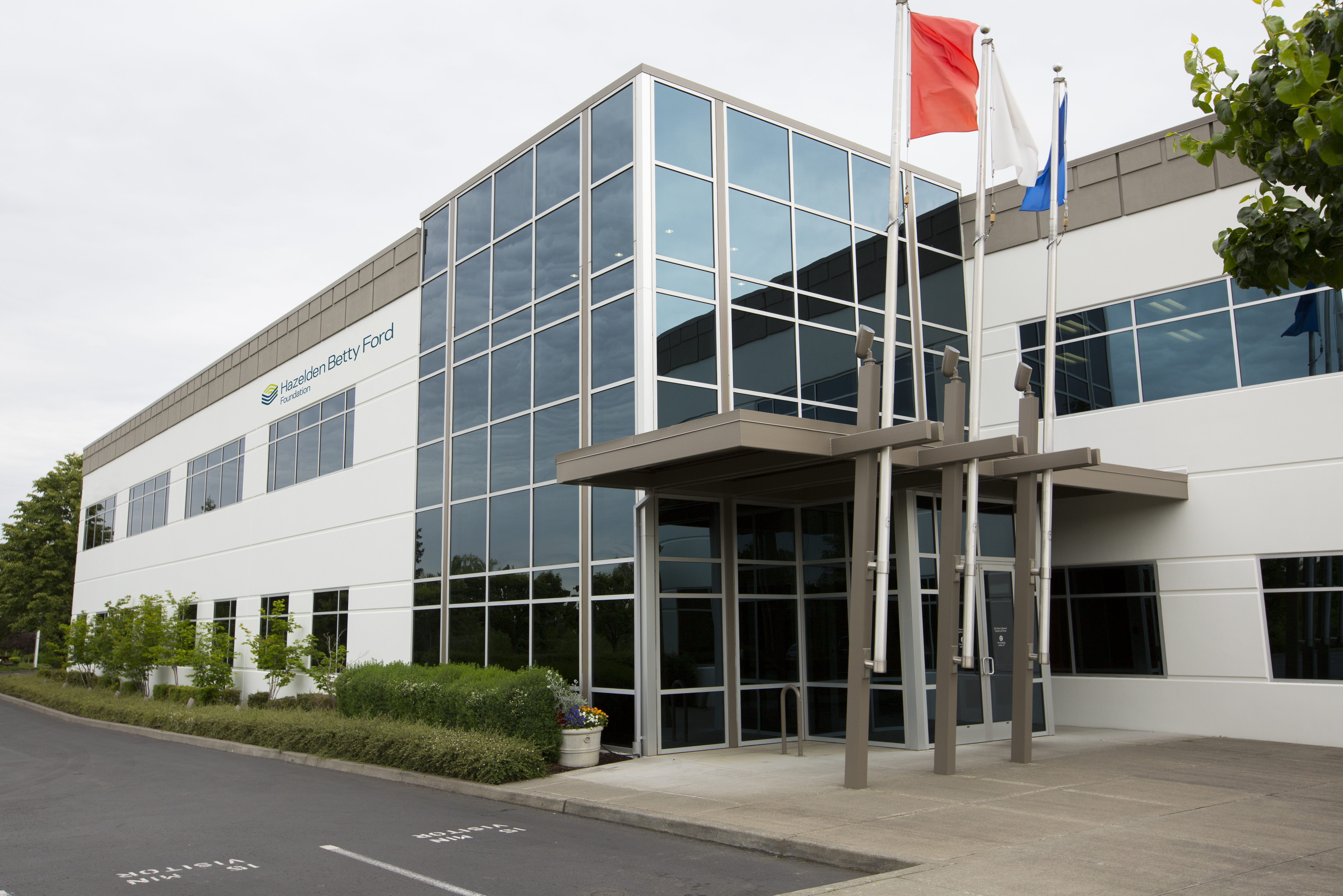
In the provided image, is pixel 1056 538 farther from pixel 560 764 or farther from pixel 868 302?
pixel 560 764

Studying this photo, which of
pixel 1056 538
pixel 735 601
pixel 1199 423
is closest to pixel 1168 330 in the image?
pixel 1199 423

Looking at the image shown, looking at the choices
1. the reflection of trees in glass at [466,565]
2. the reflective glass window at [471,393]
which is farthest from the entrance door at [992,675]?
the reflective glass window at [471,393]

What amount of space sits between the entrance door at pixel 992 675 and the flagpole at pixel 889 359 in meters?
2.81

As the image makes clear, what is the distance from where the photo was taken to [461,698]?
1469 cm

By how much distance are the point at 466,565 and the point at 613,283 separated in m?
6.41

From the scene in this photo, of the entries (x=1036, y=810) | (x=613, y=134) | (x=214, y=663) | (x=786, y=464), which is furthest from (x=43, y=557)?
(x=1036, y=810)

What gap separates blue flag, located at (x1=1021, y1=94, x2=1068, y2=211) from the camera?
48.7 ft

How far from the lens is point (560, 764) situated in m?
13.8

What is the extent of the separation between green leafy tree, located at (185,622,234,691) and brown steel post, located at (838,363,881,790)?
21111 mm

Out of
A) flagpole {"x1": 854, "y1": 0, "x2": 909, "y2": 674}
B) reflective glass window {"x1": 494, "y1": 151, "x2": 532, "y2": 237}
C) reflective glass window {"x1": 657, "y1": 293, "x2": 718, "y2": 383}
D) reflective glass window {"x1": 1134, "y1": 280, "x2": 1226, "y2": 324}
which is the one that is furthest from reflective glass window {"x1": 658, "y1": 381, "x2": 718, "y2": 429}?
reflective glass window {"x1": 1134, "y1": 280, "x2": 1226, "y2": 324}

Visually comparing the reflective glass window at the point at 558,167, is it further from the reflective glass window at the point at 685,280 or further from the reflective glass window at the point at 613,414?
the reflective glass window at the point at 613,414

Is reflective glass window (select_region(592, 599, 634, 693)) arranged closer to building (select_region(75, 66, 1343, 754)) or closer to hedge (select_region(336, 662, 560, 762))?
building (select_region(75, 66, 1343, 754))

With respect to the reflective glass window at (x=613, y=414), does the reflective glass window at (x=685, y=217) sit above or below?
above

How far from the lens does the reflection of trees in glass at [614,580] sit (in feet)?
48.9
